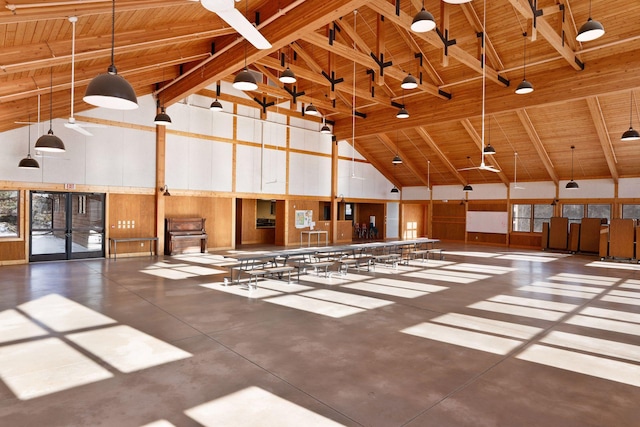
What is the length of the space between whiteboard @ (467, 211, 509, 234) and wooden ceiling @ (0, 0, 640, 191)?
1.83 m

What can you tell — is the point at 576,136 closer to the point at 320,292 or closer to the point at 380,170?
the point at 380,170

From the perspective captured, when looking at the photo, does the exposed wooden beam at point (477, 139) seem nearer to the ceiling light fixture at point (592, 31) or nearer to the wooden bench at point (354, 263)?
the wooden bench at point (354, 263)

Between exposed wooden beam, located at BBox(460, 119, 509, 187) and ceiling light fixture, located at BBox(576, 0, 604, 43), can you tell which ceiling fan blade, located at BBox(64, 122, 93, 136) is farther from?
exposed wooden beam, located at BBox(460, 119, 509, 187)

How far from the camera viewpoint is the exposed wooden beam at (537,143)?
13.3 metres

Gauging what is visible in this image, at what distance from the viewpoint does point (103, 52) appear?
6.62 meters

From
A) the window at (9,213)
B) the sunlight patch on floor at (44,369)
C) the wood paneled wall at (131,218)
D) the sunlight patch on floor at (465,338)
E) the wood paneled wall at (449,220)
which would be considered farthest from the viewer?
the wood paneled wall at (449,220)

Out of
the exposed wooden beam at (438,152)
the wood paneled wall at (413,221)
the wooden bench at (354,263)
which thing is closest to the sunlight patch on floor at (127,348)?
the wooden bench at (354,263)

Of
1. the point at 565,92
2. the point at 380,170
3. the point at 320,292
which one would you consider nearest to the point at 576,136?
the point at 565,92

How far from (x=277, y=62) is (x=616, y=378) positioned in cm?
991

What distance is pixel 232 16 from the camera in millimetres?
3389

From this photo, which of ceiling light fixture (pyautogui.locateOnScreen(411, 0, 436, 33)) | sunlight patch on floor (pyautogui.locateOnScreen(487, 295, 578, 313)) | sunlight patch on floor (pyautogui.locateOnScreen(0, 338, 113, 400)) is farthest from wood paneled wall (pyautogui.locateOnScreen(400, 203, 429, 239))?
sunlight patch on floor (pyautogui.locateOnScreen(0, 338, 113, 400))

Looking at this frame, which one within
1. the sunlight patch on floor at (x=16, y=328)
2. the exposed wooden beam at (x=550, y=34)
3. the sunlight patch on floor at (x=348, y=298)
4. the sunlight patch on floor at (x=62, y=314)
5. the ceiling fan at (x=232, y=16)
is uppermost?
the exposed wooden beam at (x=550, y=34)

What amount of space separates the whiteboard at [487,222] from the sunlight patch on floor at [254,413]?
18.0m

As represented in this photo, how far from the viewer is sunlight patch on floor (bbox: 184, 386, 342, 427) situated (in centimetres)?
286
